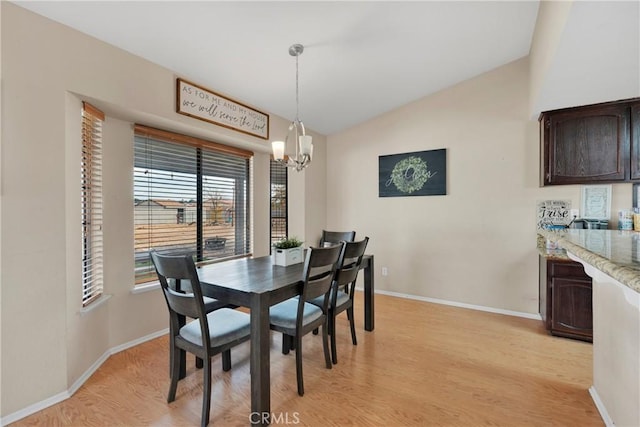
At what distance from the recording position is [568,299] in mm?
2699

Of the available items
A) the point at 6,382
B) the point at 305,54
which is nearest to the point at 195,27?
the point at 305,54

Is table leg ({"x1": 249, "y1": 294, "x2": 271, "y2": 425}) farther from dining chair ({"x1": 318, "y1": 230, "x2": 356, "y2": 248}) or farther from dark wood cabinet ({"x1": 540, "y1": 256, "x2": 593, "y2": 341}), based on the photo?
dark wood cabinet ({"x1": 540, "y1": 256, "x2": 593, "y2": 341})

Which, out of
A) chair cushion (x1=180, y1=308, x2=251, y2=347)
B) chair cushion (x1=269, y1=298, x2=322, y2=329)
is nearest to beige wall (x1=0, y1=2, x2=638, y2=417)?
chair cushion (x1=180, y1=308, x2=251, y2=347)

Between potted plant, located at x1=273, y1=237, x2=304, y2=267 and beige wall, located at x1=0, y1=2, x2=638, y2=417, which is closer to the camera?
beige wall, located at x1=0, y1=2, x2=638, y2=417

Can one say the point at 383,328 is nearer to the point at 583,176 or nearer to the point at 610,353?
the point at 610,353

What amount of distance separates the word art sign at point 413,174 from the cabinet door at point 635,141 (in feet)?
5.40

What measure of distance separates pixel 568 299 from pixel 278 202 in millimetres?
3469

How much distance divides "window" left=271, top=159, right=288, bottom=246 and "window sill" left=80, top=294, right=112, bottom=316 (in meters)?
2.10

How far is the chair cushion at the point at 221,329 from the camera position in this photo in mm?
1759

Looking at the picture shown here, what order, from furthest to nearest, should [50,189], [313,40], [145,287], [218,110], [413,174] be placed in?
[413,174]
[218,110]
[145,287]
[313,40]
[50,189]

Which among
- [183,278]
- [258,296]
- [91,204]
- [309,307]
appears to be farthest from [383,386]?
[91,204]

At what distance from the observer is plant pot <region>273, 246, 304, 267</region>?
2.39 meters

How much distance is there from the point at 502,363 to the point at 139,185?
3490mm

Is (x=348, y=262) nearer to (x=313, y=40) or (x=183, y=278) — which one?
(x=183, y=278)
